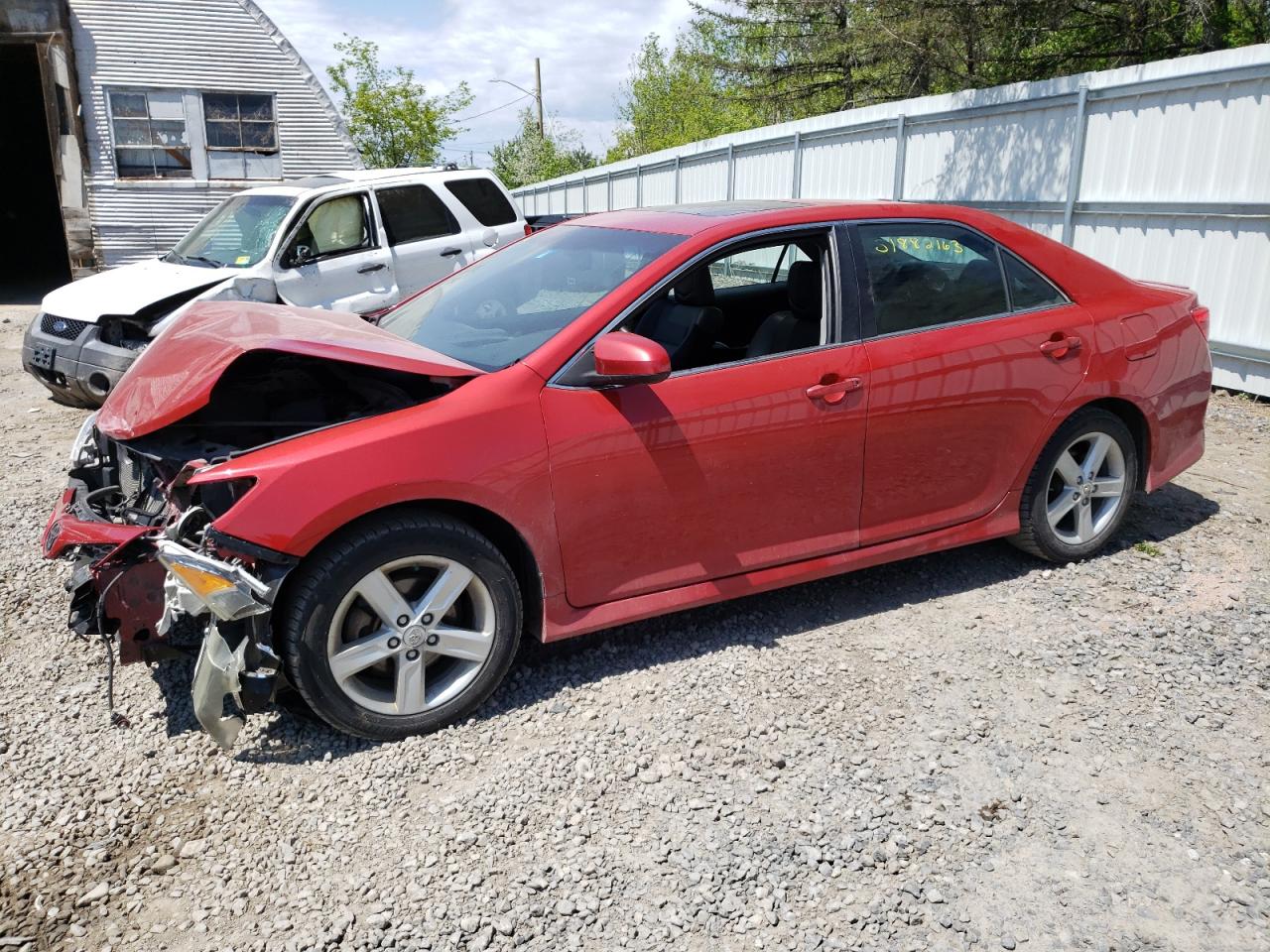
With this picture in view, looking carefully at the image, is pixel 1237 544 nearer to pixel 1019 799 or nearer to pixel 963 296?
pixel 963 296

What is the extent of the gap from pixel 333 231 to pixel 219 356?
6.20 meters

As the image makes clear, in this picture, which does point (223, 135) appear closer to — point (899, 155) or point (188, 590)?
point (899, 155)

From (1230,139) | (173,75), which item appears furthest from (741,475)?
(173,75)

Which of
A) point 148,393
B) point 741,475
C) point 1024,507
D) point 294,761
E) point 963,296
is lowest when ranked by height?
point 294,761

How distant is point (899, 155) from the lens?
39.3 ft

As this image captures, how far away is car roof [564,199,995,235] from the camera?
3.91 metres

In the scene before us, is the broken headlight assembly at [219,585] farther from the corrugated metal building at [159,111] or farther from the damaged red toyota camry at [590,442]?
the corrugated metal building at [159,111]

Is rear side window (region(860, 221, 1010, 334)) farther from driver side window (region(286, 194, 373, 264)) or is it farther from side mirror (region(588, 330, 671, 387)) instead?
driver side window (region(286, 194, 373, 264))

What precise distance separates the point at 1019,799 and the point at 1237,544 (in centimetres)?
279

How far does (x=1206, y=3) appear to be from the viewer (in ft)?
40.5


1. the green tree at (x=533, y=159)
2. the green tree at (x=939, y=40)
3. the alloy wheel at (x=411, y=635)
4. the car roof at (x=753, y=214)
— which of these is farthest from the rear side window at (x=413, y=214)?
the green tree at (x=533, y=159)

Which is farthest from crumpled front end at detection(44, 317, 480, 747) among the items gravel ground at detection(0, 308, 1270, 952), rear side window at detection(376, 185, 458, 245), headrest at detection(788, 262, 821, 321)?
rear side window at detection(376, 185, 458, 245)

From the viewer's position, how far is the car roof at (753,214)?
3.91 metres

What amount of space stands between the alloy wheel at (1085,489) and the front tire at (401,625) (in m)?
2.68
